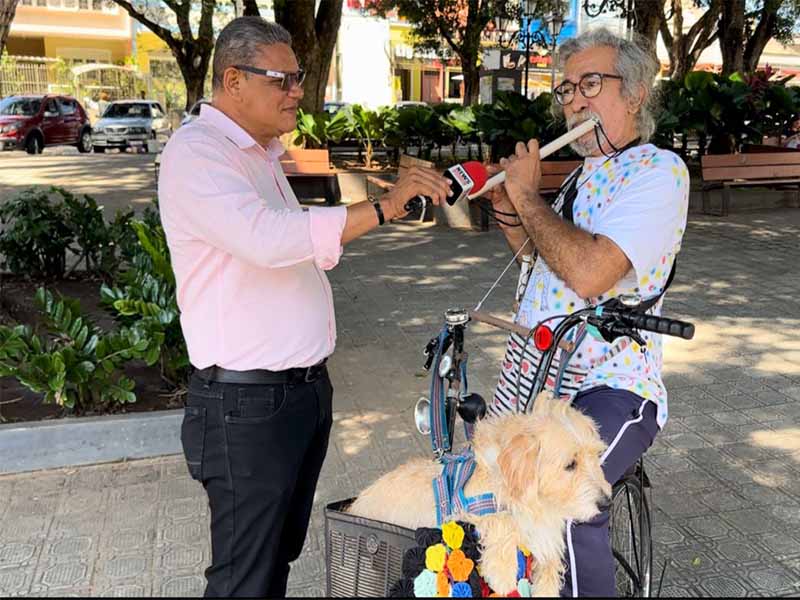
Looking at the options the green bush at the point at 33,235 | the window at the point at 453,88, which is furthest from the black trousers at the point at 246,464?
the window at the point at 453,88

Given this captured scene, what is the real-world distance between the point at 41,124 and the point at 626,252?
2556cm

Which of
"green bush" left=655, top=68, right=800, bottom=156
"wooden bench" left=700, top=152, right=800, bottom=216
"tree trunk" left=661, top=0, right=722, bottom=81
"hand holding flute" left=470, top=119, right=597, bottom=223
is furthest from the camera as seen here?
"tree trunk" left=661, top=0, right=722, bottom=81

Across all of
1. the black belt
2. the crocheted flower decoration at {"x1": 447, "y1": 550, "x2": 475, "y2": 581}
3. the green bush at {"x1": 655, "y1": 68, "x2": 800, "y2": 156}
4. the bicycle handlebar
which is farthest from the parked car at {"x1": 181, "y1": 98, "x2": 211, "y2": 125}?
the green bush at {"x1": 655, "y1": 68, "x2": 800, "y2": 156}

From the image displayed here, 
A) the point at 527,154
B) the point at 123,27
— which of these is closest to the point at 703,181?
the point at 527,154

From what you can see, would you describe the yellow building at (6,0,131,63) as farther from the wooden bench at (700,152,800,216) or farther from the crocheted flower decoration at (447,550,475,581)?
the crocheted flower decoration at (447,550,475,581)

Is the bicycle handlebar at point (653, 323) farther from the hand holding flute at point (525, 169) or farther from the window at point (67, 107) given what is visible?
the window at point (67, 107)

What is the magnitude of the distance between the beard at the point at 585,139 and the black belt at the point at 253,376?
1.11 meters

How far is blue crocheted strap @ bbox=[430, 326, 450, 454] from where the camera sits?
213cm

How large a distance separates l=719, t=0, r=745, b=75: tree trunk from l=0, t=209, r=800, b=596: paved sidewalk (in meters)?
12.0

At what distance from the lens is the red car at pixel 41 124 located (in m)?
23.2

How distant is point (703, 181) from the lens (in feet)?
40.2

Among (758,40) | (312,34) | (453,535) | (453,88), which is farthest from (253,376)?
(453,88)

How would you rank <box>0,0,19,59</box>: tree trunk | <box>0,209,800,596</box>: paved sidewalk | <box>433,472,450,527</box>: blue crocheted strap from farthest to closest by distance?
<box>0,0,19,59</box>: tree trunk → <box>0,209,800,596</box>: paved sidewalk → <box>433,472,450,527</box>: blue crocheted strap

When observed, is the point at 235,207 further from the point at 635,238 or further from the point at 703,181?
the point at 703,181
